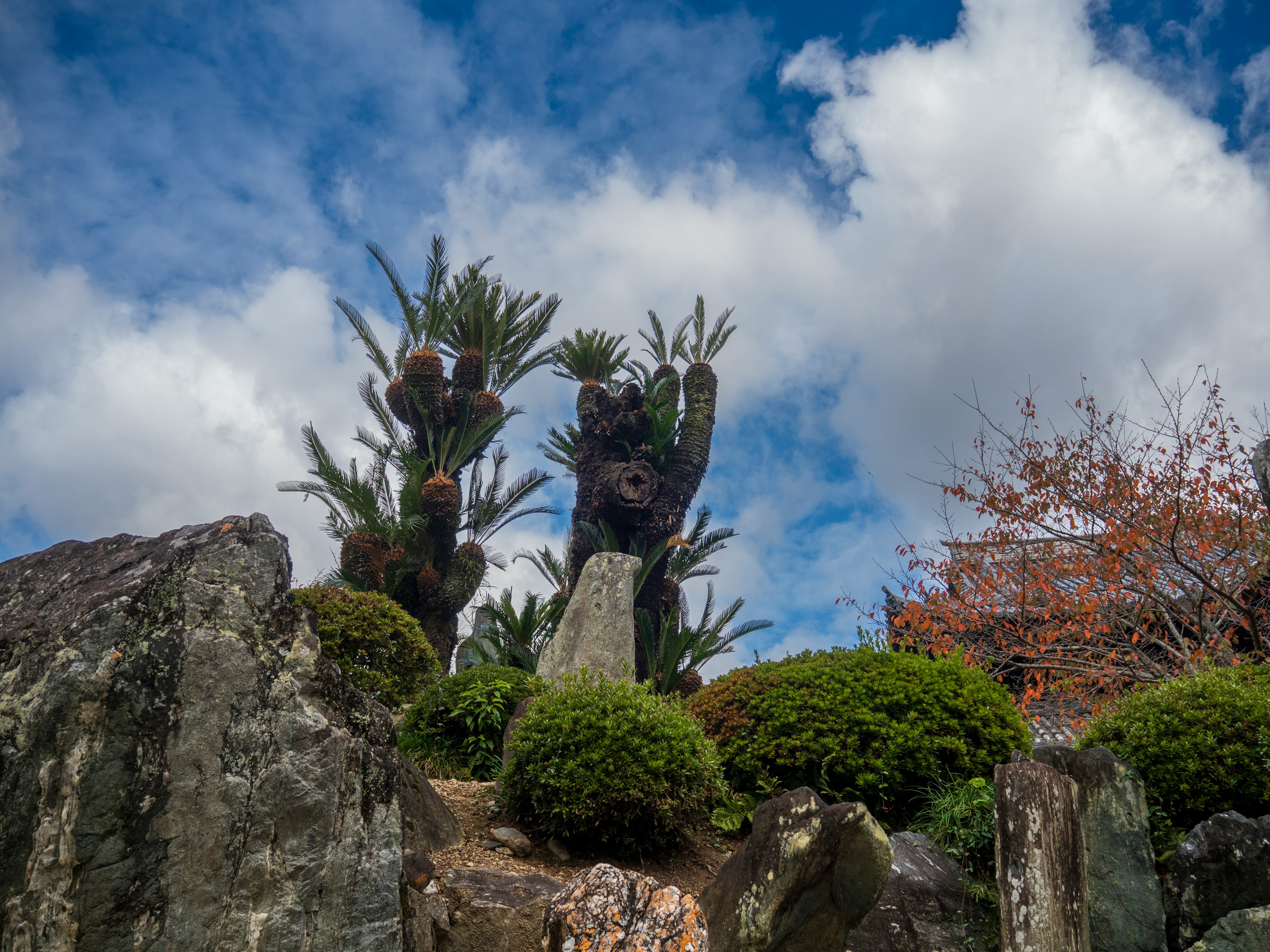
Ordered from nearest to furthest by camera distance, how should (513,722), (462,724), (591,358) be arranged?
1. (513,722)
2. (462,724)
3. (591,358)

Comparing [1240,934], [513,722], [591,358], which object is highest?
[591,358]

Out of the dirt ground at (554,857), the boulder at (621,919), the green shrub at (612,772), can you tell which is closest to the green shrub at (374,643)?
the dirt ground at (554,857)

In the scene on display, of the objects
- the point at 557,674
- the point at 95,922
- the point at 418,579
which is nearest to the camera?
the point at 95,922

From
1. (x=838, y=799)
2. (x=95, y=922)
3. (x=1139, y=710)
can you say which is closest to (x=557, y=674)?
(x=838, y=799)

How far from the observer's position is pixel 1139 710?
19.6 feet

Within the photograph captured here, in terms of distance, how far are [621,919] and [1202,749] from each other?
4.87m

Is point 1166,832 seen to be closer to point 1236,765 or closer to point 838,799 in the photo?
point 1236,765

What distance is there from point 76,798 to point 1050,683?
1044 cm

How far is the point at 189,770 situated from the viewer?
10.1 ft

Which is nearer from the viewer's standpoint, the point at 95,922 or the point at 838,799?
the point at 95,922

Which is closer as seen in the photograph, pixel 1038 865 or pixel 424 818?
pixel 1038 865

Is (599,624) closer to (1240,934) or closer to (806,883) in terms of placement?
(806,883)

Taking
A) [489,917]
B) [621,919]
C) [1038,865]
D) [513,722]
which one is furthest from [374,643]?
[621,919]

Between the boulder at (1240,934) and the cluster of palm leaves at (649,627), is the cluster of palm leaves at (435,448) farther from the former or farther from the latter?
the boulder at (1240,934)
